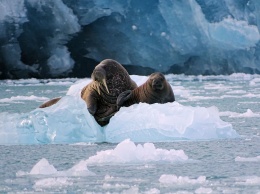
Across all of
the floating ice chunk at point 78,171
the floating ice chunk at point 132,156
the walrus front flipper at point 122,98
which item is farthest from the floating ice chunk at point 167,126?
the floating ice chunk at point 78,171

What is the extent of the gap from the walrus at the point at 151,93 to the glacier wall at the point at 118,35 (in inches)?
402

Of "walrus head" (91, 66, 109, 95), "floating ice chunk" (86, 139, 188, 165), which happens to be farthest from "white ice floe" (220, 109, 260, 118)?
"floating ice chunk" (86, 139, 188, 165)

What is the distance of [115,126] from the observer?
712 cm

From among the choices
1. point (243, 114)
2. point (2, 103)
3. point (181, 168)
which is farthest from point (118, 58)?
point (181, 168)

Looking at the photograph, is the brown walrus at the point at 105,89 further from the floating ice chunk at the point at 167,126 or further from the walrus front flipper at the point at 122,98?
the floating ice chunk at the point at 167,126

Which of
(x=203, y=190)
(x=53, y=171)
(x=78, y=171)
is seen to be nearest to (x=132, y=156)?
(x=78, y=171)

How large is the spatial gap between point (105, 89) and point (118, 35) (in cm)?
1055

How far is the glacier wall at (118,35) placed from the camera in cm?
1808

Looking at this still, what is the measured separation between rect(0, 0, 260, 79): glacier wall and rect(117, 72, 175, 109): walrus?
10.2 metres

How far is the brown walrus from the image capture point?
7.89 m

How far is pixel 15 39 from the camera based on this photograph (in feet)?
59.4

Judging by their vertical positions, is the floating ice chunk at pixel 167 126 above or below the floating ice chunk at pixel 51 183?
below

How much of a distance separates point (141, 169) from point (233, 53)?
46.0 feet

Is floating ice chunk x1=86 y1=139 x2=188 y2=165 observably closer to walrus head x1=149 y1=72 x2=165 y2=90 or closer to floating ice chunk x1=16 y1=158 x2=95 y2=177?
floating ice chunk x1=16 y1=158 x2=95 y2=177
